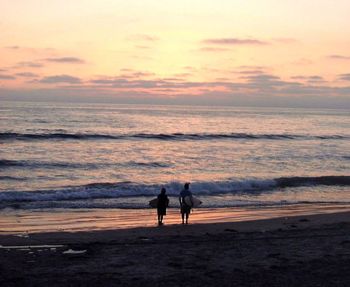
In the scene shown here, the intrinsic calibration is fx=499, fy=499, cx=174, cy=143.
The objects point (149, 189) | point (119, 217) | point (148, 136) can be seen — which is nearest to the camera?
point (119, 217)

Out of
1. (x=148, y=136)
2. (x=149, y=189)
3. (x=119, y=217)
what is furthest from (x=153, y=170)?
(x=148, y=136)

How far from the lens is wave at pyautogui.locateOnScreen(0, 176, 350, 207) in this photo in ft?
72.1

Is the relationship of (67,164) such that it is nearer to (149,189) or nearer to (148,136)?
(149,189)

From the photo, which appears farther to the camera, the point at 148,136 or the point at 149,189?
the point at 148,136

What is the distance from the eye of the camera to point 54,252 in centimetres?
1067

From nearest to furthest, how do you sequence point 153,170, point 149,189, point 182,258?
1. point 182,258
2. point 149,189
3. point 153,170

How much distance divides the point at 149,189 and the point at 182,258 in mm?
15068

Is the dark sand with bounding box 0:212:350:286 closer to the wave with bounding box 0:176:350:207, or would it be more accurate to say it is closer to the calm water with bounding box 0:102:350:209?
the calm water with bounding box 0:102:350:209

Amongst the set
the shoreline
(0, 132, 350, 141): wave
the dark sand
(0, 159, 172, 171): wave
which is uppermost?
(0, 132, 350, 141): wave

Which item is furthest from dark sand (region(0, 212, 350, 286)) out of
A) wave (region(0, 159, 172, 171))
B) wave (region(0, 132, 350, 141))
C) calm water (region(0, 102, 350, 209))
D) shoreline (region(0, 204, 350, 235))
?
wave (region(0, 132, 350, 141))

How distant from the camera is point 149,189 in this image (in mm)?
25031

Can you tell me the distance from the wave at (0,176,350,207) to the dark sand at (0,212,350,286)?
863 cm

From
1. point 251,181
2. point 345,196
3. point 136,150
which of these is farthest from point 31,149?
point 345,196

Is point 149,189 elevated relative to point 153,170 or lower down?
lower down
